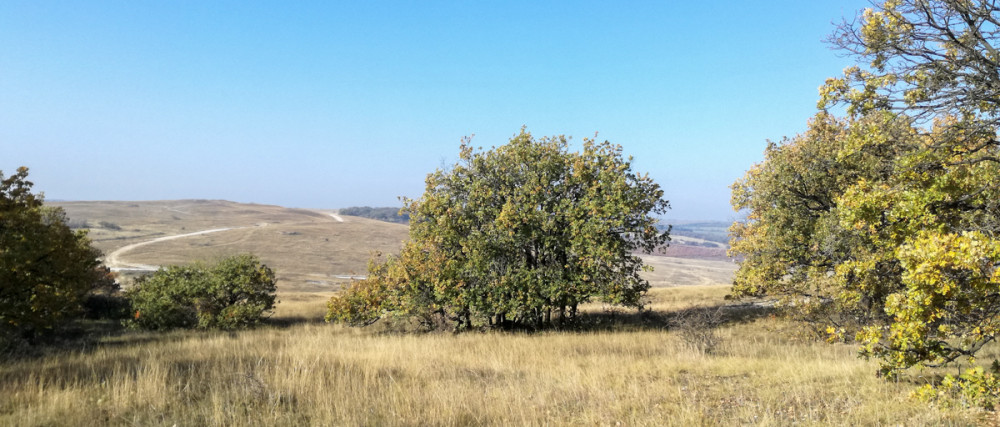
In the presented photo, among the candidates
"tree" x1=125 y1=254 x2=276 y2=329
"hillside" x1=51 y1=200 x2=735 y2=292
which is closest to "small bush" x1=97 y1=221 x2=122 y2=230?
"hillside" x1=51 y1=200 x2=735 y2=292

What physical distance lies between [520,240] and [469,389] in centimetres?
1083

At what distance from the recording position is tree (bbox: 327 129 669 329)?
714 inches

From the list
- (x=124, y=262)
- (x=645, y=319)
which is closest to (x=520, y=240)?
(x=645, y=319)

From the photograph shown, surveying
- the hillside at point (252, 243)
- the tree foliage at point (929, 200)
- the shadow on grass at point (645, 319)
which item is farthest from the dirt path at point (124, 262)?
the tree foliage at point (929, 200)

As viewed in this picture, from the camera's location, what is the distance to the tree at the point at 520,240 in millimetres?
18125

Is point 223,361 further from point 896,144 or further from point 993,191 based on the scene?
point 993,191

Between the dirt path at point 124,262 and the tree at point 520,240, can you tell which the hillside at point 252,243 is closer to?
the dirt path at point 124,262

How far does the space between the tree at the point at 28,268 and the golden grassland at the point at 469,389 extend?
5677 mm

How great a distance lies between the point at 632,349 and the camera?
44.3ft

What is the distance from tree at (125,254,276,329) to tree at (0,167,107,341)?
→ 15.7ft

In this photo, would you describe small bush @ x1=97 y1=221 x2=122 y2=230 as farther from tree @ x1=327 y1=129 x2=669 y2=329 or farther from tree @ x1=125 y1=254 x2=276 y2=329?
tree @ x1=327 y1=129 x2=669 y2=329

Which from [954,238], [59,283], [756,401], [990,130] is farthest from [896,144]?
[59,283]

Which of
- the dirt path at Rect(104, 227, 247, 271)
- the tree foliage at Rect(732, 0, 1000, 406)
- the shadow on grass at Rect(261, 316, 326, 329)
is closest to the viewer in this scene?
the tree foliage at Rect(732, 0, 1000, 406)

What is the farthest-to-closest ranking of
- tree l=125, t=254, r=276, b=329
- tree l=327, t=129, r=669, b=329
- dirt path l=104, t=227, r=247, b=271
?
dirt path l=104, t=227, r=247, b=271
tree l=125, t=254, r=276, b=329
tree l=327, t=129, r=669, b=329
